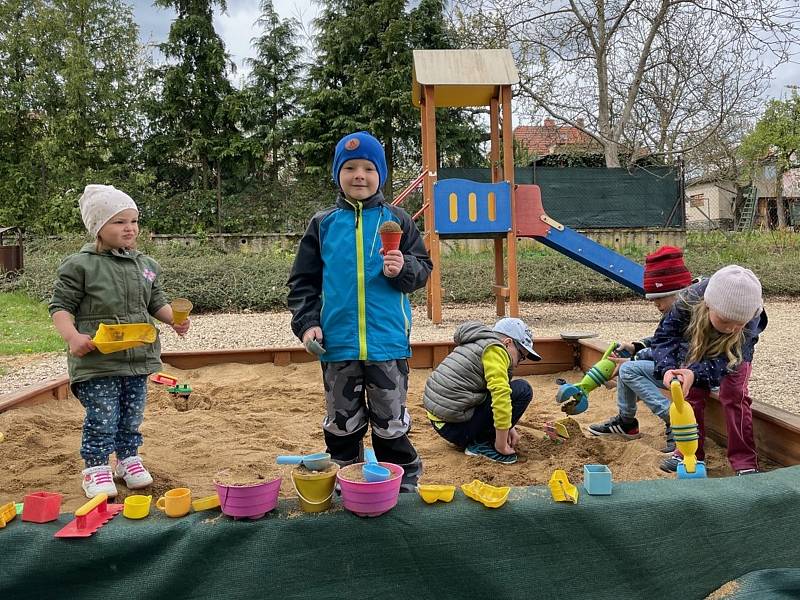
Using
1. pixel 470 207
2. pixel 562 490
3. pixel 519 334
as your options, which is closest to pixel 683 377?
pixel 519 334

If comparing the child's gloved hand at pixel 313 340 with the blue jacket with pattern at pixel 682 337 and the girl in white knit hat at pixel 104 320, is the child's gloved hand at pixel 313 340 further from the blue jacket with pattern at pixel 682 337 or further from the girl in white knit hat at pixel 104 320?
the blue jacket with pattern at pixel 682 337

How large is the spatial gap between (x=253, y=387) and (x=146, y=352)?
1653 mm

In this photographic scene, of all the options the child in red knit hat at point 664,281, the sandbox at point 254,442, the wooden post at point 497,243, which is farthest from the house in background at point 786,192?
the sandbox at point 254,442

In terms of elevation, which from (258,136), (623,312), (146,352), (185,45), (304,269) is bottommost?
(623,312)

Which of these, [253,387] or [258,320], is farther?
[258,320]

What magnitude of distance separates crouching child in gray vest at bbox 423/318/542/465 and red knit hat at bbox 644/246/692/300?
0.62m

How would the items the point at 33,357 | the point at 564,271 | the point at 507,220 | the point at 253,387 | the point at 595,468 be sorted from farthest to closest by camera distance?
the point at 564,271, the point at 507,220, the point at 33,357, the point at 253,387, the point at 595,468

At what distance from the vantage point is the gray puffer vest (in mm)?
2521

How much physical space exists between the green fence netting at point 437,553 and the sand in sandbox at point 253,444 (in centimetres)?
39

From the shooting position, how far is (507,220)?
683 cm

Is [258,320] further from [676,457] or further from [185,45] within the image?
[185,45]

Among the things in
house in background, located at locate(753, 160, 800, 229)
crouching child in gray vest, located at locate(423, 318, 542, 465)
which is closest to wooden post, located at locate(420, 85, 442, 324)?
crouching child in gray vest, located at locate(423, 318, 542, 465)

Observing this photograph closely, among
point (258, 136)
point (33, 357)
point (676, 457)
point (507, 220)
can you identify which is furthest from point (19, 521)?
point (258, 136)

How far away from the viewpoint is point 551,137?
683 inches
